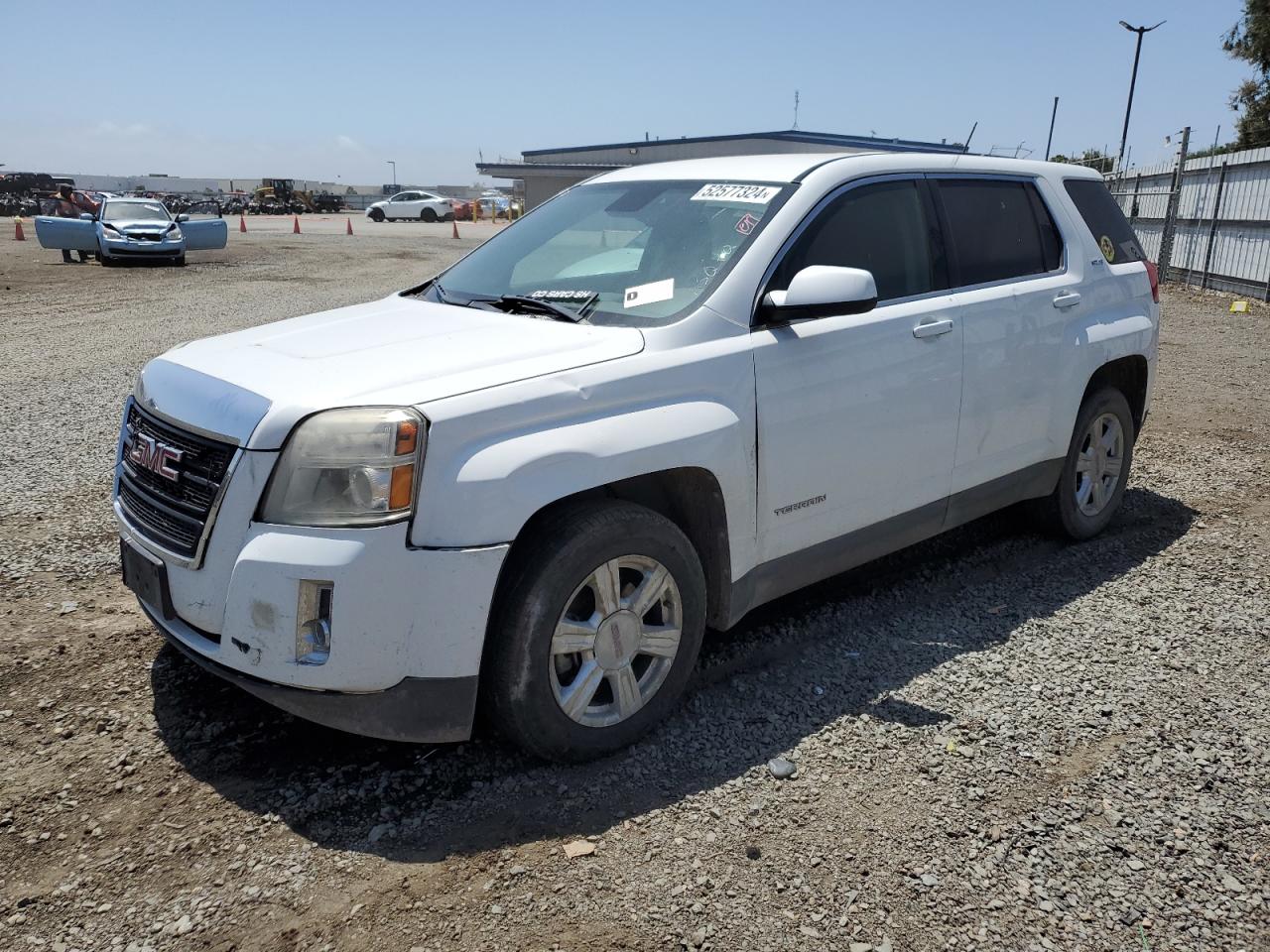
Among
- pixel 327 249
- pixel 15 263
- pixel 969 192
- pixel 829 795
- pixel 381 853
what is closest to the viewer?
pixel 381 853

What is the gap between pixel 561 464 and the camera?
296 centimetres

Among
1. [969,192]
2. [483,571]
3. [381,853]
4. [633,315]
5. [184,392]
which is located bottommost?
[381,853]

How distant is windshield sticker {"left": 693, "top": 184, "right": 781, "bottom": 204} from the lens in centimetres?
385

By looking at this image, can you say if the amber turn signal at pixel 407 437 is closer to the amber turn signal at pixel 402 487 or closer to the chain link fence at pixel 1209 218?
the amber turn signal at pixel 402 487

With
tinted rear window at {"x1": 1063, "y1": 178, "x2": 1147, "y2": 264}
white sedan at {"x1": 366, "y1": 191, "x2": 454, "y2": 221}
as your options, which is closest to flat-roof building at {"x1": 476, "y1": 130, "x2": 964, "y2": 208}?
white sedan at {"x1": 366, "y1": 191, "x2": 454, "y2": 221}

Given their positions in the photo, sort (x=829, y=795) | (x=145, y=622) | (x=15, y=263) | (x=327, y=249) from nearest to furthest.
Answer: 1. (x=829, y=795)
2. (x=145, y=622)
3. (x=15, y=263)
4. (x=327, y=249)

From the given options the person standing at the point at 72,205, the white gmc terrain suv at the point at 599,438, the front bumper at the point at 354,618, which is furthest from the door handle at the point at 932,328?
the person standing at the point at 72,205

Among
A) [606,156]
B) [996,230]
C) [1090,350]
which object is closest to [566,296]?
[996,230]

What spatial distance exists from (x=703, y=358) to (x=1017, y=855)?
5.85ft

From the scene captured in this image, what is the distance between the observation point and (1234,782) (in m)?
3.23

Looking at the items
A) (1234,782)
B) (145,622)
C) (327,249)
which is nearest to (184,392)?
(145,622)

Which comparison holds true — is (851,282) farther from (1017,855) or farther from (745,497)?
(1017,855)

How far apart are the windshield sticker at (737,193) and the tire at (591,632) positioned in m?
1.39

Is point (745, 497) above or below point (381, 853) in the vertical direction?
above
